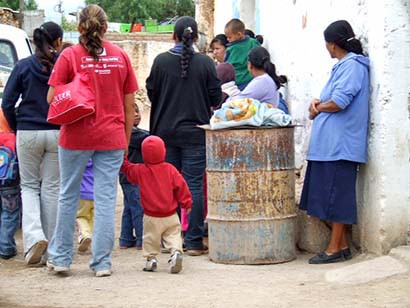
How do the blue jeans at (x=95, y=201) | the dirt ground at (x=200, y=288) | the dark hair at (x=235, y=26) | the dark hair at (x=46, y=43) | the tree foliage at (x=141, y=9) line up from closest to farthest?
the dirt ground at (x=200, y=288)
the blue jeans at (x=95, y=201)
the dark hair at (x=46, y=43)
the dark hair at (x=235, y=26)
the tree foliage at (x=141, y=9)

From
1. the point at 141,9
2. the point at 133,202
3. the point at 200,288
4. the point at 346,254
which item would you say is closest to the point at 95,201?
the point at 200,288

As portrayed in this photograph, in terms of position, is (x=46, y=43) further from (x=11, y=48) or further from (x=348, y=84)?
(x=11, y=48)

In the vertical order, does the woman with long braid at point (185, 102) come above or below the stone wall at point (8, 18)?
below

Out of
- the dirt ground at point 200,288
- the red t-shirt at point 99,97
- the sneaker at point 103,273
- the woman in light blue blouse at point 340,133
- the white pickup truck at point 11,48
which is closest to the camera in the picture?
the dirt ground at point 200,288

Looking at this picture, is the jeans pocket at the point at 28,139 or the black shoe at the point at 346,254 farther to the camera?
the black shoe at the point at 346,254

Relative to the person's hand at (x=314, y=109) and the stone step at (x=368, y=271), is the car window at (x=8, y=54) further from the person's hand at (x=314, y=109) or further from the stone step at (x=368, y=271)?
the stone step at (x=368, y=271)

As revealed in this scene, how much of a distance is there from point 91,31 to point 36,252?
1.83 meters

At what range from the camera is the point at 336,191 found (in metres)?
6.44

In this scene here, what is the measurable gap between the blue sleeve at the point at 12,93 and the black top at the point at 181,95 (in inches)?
43.9

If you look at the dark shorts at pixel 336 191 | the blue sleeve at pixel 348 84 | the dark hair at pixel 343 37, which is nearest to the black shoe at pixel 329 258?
the dark shorts at pixel 336 191

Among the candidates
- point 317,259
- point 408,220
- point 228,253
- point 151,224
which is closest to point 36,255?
point 151,224

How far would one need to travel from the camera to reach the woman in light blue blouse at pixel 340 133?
636 cm

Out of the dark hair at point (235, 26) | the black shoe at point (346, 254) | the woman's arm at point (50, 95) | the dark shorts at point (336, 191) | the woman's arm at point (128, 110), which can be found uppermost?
the dark hair at point (235, 26)

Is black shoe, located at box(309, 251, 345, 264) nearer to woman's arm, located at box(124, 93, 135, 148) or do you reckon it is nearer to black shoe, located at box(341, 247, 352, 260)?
black shoe, located at box(341, 247, 352, 260)
